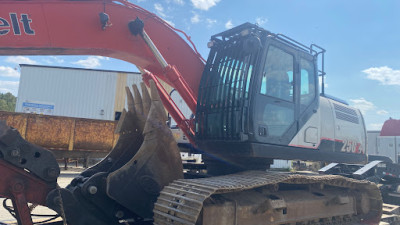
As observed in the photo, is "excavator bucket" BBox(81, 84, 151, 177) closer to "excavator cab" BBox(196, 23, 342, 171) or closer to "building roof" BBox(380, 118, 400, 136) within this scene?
"excavator cab" BBox(196, 23, 342, 171)

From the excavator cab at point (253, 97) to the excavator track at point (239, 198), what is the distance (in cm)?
39

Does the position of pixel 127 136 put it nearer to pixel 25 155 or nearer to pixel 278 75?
pixel 25 155

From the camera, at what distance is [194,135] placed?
16.0 ft

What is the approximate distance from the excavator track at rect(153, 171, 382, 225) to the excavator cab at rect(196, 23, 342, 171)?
0.39m

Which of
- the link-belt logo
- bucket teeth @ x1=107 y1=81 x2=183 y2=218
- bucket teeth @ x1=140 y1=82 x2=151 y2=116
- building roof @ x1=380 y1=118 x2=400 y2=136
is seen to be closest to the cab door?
bucket teeth @ x1=107 y1=81 x2=183 y2=218

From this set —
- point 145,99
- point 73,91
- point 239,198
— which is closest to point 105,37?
point 145,99

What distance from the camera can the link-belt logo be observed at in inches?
137

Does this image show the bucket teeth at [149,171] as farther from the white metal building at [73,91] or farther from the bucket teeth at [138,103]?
the white metal building at [73,91]

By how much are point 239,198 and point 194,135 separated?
139 cm

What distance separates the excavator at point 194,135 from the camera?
3533 mm

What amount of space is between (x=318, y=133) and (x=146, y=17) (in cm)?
303

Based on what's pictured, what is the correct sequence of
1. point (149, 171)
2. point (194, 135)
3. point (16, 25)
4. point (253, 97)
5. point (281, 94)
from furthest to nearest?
point (194, 135) → point (281, 94) → point (253, 97) → point (149, 171) → point (16, 25)

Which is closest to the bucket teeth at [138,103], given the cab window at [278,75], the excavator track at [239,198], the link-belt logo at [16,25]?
the excavator track at [239,198]

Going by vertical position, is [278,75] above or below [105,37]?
below
